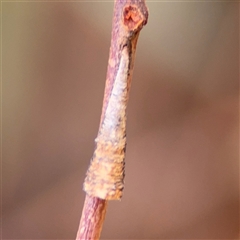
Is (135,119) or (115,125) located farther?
(135,119)

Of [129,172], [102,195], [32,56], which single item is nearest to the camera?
[102,195]

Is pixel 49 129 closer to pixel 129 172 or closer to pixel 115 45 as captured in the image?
pixel 129 172

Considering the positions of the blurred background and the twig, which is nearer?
the twig

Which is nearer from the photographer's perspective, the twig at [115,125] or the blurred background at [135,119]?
the twig at [115,125]

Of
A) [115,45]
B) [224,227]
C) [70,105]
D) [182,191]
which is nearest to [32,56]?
[70,105]

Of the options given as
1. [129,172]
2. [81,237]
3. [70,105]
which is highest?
[70,105]
